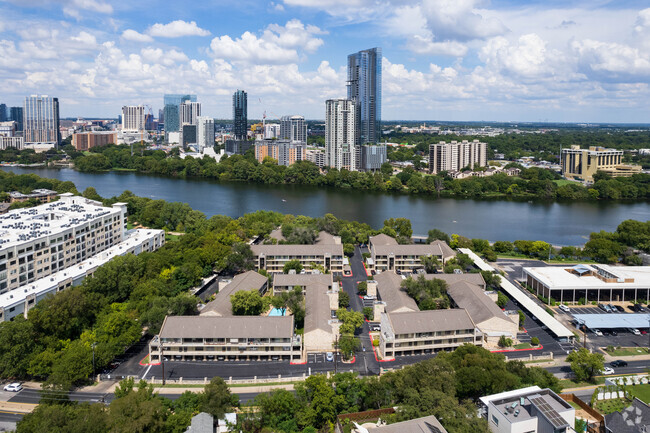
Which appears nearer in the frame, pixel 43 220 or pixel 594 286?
pixel 594 286

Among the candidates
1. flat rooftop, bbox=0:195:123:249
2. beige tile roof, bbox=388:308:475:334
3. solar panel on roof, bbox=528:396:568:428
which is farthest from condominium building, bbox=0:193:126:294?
solar panel on roof, bbox=528:396:568:428

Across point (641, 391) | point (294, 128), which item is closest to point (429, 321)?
point (641, 391)

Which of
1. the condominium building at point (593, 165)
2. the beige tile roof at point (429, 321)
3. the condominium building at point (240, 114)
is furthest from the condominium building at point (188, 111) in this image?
the beige tile roof at point (429, 321)

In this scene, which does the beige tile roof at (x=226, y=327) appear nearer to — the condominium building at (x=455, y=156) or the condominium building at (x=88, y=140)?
the condominium building at (x=455, y=156)

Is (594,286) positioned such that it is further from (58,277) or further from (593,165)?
(593,165)

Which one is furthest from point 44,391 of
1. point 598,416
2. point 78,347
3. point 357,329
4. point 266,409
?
point 598,416

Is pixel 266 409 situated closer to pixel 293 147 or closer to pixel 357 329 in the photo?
pixel 357 329
